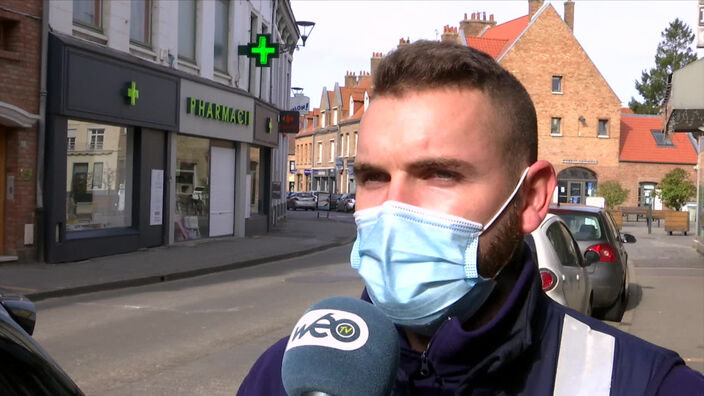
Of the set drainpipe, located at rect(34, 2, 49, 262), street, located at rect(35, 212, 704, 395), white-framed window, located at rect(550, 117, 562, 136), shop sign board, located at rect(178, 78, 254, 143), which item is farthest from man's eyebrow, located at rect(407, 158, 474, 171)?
white-framed window, located at rect(550, 117, 562, 136)

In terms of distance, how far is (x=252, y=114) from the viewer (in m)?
25.2

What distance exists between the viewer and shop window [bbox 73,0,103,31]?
54.3 feet

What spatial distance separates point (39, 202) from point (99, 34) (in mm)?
4075

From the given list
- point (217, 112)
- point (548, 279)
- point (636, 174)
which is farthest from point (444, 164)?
point (636, 174)

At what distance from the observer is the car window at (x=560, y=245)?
27.7 ft

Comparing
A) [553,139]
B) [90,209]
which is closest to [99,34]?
[90,209]

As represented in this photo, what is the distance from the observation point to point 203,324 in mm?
9766

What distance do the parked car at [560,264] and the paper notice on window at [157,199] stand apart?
12630 millimetres

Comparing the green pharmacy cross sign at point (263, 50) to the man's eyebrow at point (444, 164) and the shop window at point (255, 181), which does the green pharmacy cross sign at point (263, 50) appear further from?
the man's eyebrow at point (444, 164)

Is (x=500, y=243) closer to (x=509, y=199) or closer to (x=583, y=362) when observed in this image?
(x=509, y=199)

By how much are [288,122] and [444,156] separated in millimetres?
27440

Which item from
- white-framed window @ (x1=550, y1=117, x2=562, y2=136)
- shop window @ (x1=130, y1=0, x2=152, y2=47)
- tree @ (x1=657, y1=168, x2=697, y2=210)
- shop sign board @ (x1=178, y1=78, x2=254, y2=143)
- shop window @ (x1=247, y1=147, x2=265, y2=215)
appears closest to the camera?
shop window @ (x1=130, y1=0, x2=152, y2=47)

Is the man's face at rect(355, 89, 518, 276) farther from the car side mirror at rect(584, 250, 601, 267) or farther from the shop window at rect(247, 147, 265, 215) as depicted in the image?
the shop window at rect(247, 147, 265, 215)

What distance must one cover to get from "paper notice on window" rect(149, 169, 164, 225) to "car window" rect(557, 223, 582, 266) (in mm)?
12622
